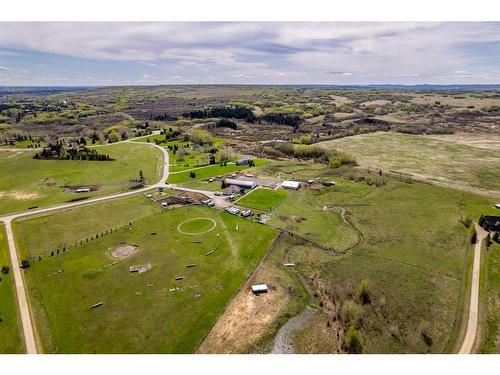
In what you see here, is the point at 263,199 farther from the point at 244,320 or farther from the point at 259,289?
the point at 244,320

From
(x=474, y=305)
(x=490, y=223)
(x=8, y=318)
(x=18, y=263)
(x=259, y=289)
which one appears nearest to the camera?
(x=8, y=318)

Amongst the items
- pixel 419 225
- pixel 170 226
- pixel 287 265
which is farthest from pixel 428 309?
pixel 170 226

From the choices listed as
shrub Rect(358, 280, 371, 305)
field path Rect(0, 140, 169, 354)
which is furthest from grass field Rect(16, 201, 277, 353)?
shrub Rect(358, 280, 371, 305)

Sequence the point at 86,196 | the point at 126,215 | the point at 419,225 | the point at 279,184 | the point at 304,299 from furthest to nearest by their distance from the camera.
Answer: the point at 279,184 < the point at 86,196 < the point at 126,215 < the point at 419,225 < the point at 304,299

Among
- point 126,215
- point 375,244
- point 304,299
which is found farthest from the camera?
point 126,215

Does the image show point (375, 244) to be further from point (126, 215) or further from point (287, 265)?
point (126, 215)

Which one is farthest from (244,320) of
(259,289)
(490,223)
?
(490,223)

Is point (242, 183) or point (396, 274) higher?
point (242, 183)
